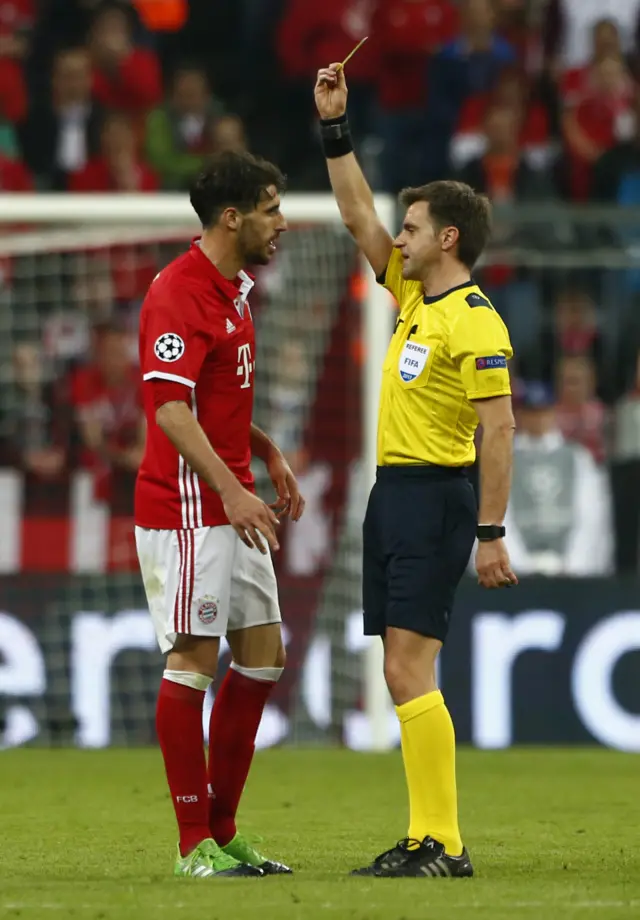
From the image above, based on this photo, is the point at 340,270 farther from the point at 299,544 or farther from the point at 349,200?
the point at 349,200

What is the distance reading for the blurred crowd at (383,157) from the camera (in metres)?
10.5

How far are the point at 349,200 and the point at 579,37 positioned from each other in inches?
349

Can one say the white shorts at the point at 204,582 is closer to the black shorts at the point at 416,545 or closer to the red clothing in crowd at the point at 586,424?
the black shorts at the point at 416,545

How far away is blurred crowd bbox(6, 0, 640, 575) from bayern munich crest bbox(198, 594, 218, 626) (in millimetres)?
5006

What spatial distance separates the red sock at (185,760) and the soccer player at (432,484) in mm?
492

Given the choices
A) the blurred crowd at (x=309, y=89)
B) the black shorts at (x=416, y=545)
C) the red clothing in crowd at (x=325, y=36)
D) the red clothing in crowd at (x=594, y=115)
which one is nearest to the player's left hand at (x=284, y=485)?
the black shorts at (x=416, y=545)

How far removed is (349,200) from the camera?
5.92m

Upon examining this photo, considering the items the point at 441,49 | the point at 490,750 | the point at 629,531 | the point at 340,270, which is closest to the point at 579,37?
the point at 441,49

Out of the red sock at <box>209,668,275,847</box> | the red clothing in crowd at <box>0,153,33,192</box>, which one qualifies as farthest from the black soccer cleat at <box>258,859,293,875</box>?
the red clothing in crowd at <box>0,153,33,192</box>

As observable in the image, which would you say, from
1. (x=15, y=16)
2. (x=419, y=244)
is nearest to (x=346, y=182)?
(x=419, y=244)

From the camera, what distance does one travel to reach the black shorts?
550 cm

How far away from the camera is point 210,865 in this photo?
543 centimetres

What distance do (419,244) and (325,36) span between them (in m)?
8.79

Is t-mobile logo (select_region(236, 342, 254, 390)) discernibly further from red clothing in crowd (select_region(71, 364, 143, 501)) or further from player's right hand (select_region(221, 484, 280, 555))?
red clothing in crowd (select_region(71, 364, 143, 501))
